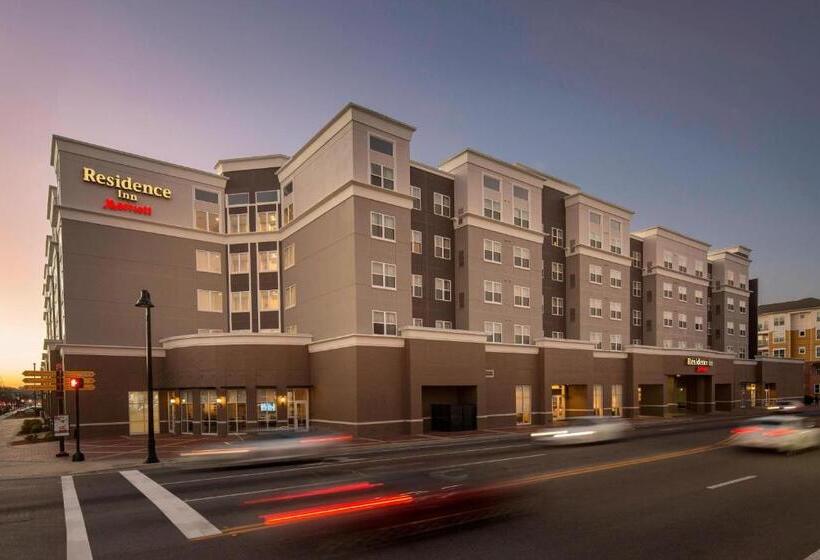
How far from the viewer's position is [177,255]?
3753cm

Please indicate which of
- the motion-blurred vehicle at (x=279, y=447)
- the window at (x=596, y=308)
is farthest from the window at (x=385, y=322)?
the window at (x=596, y=308)

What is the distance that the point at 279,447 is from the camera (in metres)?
18.3

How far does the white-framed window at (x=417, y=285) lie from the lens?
35825mm

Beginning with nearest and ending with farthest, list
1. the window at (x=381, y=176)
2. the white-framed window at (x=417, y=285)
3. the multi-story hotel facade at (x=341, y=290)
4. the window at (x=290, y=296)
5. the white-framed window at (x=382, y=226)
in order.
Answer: the multi-story hotel facade at (x=341, y=290) → the white-framed window at (x=382, y=226) → the window at (x=381, y=176) → the white-framed window at (x=417, y=285) → the window at (x=290, y=296)

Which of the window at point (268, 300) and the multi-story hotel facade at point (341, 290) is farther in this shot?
the window at point (268, 300)

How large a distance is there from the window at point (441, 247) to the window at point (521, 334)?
8370mm

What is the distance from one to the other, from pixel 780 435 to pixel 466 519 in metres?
16.1

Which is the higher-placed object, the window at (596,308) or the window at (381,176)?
the window at (381,176)

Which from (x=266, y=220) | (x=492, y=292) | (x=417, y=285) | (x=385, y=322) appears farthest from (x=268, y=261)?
(x=492, y=292)

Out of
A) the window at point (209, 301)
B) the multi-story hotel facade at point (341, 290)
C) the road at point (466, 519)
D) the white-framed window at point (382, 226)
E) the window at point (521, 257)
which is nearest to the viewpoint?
the road at point (466, 519)

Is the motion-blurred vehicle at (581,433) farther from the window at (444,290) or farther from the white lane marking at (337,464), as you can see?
the window at (444,290)

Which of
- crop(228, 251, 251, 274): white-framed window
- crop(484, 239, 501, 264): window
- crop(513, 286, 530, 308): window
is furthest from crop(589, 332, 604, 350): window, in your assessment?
crop(228, 251, 251, 274): white-framed window

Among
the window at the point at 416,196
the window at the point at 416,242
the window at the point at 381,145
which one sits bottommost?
the window at the point at 416,242

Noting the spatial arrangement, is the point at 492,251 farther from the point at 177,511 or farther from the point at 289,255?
the point at 177,511
